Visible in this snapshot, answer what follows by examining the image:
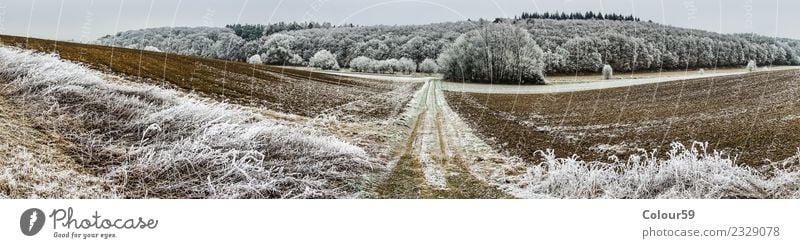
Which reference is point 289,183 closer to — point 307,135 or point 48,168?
point 307,135

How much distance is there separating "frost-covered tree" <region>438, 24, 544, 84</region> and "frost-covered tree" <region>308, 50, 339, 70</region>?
0.78 m

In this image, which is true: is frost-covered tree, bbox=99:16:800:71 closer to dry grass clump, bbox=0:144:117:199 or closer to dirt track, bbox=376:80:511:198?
dirt track, bbox=376:80:511:198

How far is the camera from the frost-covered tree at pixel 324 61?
501cm

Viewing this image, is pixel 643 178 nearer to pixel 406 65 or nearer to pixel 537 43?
pixel 537 43

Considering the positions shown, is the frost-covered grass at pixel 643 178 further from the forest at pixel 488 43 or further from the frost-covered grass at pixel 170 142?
the frost-covered grass at pixel 170 142

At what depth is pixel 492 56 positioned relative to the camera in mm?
4980

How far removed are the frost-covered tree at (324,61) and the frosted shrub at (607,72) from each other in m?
2.00

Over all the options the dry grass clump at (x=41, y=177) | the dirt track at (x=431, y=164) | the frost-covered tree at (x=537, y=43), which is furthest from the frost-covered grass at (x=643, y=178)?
the dry grass clump at (x=41, y=177)

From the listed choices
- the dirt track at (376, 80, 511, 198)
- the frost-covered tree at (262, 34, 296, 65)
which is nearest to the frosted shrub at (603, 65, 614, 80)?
the dirt track at (376, 80, 511, 198)

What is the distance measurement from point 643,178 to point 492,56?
135cm

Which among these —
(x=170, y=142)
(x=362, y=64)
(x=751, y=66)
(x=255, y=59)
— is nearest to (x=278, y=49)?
(x=255, y=59)

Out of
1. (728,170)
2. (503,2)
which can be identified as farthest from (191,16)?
(728,170)

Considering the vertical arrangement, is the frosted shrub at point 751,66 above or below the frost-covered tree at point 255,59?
above
